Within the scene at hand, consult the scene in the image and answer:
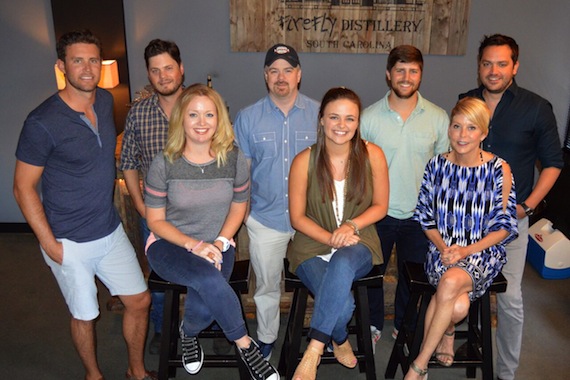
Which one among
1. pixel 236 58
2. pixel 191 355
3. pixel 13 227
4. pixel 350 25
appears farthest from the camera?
pixel 13 227

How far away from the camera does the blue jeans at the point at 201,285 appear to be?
2.40 m

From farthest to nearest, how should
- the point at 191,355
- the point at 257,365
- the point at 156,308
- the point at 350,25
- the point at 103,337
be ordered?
the point at 350,25
the point at 103,337
the point at 156,308
the point at 191,355
the point at 257,365

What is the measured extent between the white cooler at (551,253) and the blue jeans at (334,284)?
2233mm

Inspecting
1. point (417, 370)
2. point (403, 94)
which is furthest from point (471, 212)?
point (417, 370)

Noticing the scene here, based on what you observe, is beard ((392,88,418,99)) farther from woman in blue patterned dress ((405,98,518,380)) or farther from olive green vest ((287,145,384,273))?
olive green vest ((287,145,384,273))

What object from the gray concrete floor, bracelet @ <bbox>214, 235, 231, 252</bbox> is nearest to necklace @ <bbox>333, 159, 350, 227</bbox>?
bracelet @ <bbox>214, 235, 231, 252</bbox>

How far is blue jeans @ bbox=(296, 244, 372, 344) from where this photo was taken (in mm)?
2447

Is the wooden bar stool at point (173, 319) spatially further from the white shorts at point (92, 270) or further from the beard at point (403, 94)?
the beard at point (403, 94)

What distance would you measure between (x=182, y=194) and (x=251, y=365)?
84 centimetres

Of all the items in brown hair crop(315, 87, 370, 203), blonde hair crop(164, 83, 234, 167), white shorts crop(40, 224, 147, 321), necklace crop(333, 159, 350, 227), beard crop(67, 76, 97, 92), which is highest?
beard crop(67, 76, 97, 92)

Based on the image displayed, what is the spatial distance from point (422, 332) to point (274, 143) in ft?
3.93

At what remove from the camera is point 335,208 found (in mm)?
2641

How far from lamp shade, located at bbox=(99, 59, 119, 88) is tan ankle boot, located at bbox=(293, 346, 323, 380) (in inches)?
107

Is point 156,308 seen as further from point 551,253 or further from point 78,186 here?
point 551,253
